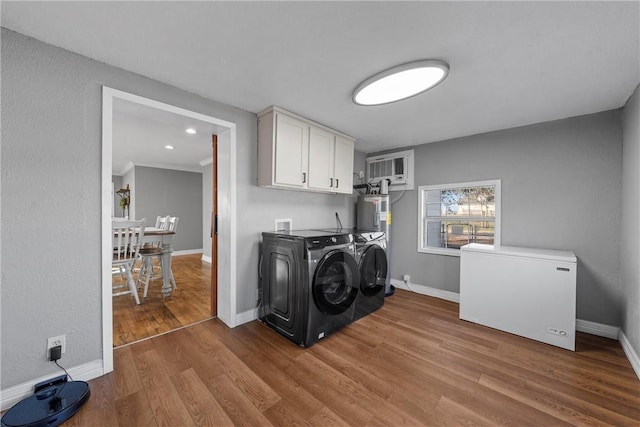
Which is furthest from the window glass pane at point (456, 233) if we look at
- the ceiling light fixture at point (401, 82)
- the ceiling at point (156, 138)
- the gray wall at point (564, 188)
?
the ceiling at point (156, 138)

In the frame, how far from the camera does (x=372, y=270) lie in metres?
2.79

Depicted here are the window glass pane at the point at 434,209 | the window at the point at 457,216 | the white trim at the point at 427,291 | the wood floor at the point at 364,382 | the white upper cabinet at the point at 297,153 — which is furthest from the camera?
the window glass pane at the point at 434,209

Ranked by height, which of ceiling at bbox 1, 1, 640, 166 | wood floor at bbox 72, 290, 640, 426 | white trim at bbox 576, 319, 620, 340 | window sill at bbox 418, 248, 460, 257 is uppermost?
ceiling at bbox 1, 1, 640, 166

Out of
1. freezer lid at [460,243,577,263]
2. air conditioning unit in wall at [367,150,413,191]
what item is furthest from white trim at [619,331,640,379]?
air conditioning unit in wall at [367,150,413,191]

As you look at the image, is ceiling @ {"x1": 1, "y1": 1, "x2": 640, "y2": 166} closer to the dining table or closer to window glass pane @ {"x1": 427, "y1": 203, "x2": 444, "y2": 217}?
window glass pane @ {"x1": 427, "y1": 203, "x2": 444, "y2": 217}

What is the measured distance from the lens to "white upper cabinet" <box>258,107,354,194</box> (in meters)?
2.38

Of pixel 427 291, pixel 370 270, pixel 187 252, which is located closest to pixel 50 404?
pixel 370 270

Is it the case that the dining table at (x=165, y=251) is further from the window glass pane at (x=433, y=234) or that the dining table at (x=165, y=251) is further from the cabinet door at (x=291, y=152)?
the window glass pane at (x=433, y=234)

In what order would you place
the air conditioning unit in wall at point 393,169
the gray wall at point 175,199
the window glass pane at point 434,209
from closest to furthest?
the window glass pane at point 434,209 < the air conditioning unit in wall at point 393,169 < the gray wall at point 175,199

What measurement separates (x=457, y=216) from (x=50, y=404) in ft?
13.5

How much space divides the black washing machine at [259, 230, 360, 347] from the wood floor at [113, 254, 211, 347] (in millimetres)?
870

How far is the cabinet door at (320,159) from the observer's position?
274 cm

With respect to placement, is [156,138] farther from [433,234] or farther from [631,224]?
[631,224]

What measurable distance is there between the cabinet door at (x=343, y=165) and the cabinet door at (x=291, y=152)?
55cm
